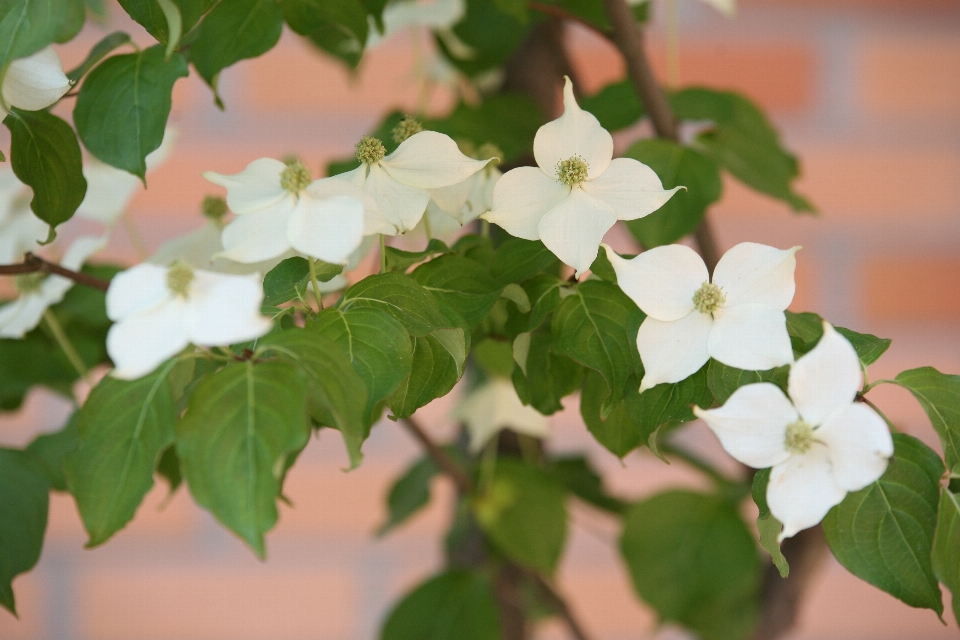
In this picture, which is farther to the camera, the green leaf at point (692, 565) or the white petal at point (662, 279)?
the green leaf at point (692, 565)

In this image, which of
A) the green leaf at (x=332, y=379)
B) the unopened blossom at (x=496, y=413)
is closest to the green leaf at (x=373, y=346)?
the green leaf at (x=332, y=379)

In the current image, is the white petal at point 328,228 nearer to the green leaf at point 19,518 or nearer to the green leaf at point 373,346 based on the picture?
the green leaf at point 373,346

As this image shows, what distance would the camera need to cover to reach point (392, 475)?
85 centimetres

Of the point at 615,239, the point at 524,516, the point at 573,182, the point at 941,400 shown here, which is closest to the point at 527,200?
the point at 573,182

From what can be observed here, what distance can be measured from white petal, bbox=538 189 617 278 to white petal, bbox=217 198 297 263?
0.21 ft

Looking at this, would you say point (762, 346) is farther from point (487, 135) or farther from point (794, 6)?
point (794, 6)

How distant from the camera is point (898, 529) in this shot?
8.8 inches

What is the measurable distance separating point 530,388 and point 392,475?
0.60 metres

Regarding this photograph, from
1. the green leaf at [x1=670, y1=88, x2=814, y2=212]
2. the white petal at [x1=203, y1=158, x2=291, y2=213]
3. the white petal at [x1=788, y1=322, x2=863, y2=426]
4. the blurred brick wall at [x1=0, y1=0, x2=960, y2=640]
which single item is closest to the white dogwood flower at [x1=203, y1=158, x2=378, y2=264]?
the white petal at [x1=203, y1=158, x2=291, y2=213]

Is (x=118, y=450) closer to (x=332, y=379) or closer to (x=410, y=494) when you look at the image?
(x=332, y=379)

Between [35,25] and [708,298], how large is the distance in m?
0.18

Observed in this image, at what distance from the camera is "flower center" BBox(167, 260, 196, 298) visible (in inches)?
7.8

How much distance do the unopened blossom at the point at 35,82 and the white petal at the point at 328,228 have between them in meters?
0.08

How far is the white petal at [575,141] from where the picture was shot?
0.25 meters
